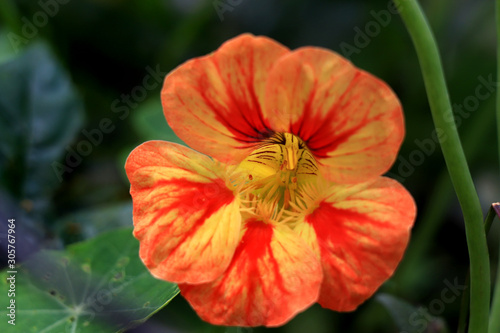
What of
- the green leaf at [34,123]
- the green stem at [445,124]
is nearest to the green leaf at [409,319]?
the green stem at [445,124]

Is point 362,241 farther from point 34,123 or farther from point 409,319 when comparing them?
point 34,123

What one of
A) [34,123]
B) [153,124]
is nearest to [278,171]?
[153,124]

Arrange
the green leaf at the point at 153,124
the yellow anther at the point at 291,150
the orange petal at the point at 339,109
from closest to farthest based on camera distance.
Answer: the orange petal at the point at 339,109, the yellow anther at the point at 291,150, the green leaf at the point at 153,124

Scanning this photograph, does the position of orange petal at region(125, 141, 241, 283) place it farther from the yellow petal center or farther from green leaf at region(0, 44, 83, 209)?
green leaf at region(0, 44, 83, 209)

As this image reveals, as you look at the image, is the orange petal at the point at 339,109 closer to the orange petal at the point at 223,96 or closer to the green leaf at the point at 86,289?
the orange petal at the point at 223,96

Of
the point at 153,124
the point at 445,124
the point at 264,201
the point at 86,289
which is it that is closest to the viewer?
the point at 445,124

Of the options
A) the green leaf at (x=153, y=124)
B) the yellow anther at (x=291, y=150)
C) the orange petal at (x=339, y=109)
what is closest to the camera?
the orange petal at (x=339, y=109)
